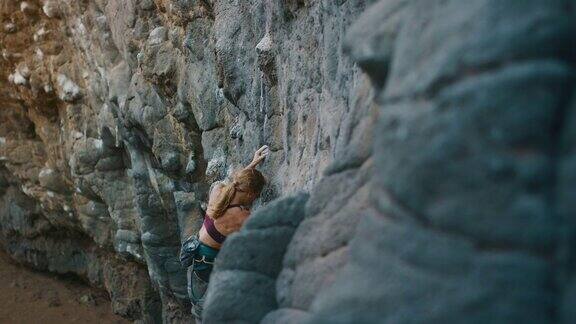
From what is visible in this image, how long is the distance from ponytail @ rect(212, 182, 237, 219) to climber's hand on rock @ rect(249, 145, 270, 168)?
7.4 inches

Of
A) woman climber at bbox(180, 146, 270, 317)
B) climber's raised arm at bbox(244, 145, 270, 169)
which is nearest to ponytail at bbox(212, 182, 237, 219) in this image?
woman climber at bbox(180, 146, 270, 317)

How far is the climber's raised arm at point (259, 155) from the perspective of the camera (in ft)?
14.9

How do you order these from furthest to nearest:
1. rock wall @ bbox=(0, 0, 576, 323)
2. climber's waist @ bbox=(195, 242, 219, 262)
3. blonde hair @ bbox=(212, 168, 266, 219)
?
climber's waist @ bbox=(195, 242, 219, 262) → blonde hair @ bbox=(212, 168, 266, 219) → rock wall @ bbox=(0, 0, 576, 323)

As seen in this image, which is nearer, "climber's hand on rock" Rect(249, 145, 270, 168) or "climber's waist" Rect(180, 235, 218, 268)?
"climber's hand on rock" Rect(249, 145, 270, 168)

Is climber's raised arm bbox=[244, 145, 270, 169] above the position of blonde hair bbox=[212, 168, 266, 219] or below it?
above

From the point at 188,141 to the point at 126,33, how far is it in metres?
1.24

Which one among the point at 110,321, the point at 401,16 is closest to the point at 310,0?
the point at 401,16

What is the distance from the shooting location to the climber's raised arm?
454 centimetres

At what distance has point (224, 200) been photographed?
452cm

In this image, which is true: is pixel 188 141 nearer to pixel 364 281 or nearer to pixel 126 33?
pixel 126 33

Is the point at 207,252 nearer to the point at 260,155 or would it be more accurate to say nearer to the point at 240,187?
the point at 240,187

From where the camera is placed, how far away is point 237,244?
235cm

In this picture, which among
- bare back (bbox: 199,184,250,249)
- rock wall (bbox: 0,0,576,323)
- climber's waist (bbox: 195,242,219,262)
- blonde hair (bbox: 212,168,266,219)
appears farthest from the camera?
climber's waist (bbox: 195,242,219,262)

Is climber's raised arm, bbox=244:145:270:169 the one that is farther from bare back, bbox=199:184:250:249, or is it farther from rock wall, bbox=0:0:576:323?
bare back, bbox=199:184:250:249
